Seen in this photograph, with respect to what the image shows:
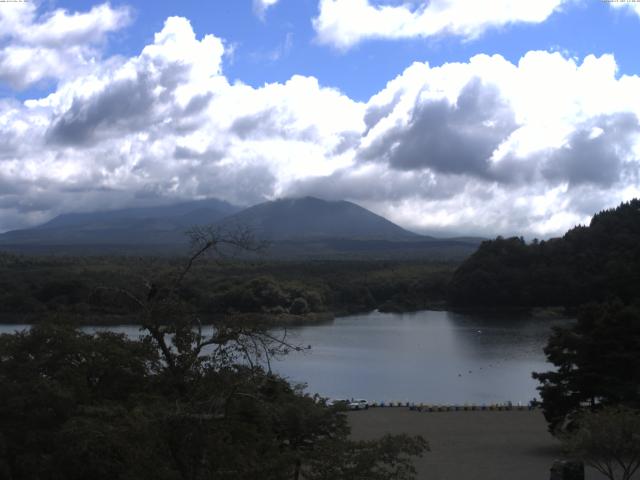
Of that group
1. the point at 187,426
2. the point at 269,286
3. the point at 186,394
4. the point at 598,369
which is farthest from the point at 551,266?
the point at 187,426

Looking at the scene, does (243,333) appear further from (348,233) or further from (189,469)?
(348,233)

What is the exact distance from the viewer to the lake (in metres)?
23.6

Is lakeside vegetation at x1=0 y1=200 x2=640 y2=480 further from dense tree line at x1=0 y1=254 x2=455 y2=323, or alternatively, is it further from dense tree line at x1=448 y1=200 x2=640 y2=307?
dense tree line at x1=448 y1=200 x2=640 y2=307

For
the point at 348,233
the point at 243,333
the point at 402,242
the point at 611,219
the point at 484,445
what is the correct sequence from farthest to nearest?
the point at 348,233 < the point at 402,242 < the point at 611,219 < the point at 484,445 < the point at 243,333

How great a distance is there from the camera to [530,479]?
452 inches

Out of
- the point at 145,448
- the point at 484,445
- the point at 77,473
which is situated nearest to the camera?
the point at 145,448

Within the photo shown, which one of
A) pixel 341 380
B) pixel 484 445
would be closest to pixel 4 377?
pixel 484 445

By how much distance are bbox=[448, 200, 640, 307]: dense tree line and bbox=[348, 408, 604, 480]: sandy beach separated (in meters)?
29.6

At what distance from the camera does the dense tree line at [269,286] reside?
40844 millimetres

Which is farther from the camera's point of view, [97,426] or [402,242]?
[402,242]

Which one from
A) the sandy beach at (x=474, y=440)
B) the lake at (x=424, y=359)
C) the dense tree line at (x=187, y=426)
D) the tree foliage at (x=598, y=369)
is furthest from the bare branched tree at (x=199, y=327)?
the lake at (x=424, y=359)

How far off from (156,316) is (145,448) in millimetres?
753

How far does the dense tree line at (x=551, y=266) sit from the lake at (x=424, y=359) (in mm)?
3916

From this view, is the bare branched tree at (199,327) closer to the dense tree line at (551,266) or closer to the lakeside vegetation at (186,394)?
the lakeside vegetation at (186,394)
